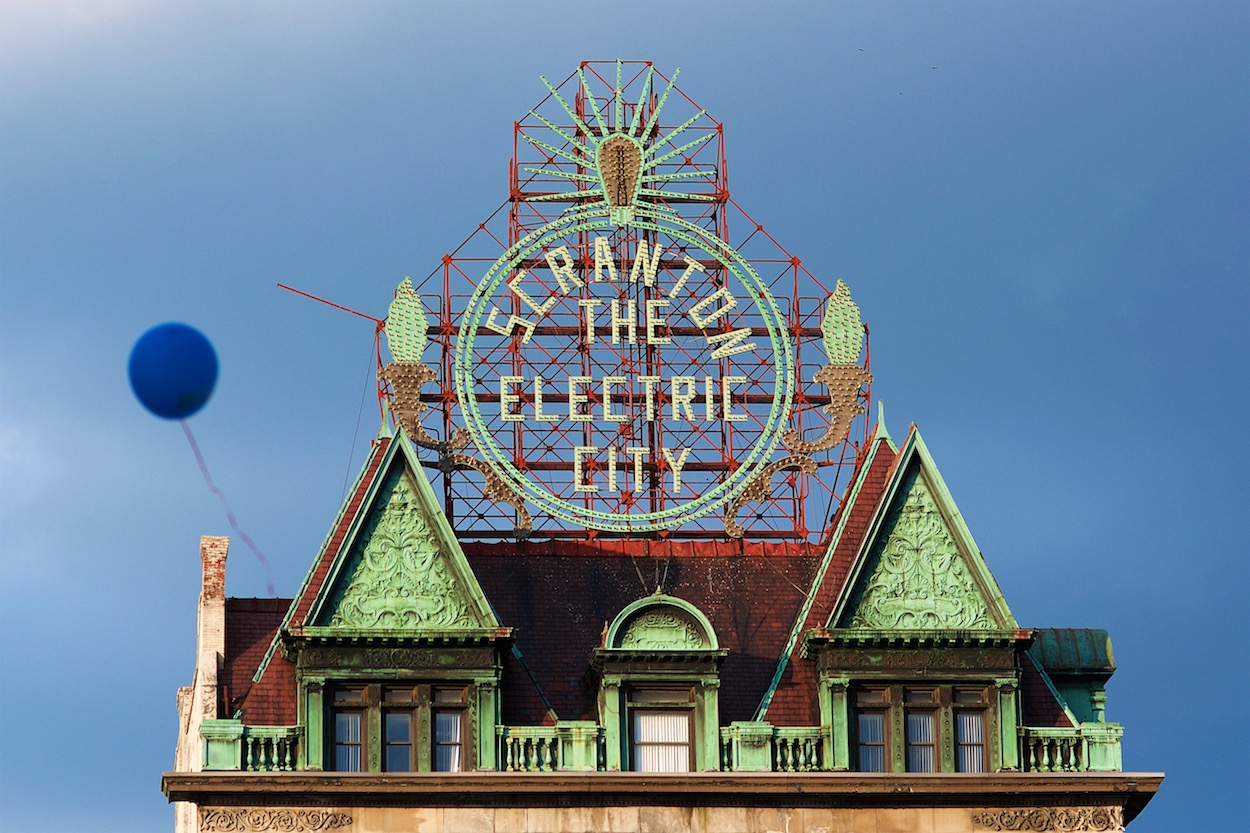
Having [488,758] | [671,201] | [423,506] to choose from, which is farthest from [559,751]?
[671,201]

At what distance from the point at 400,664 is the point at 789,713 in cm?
828

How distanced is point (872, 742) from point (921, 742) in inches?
40.4

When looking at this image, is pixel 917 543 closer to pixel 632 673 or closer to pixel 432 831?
pixel 632 673

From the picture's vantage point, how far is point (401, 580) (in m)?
73.2

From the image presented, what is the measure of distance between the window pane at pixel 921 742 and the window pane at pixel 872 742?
0.59m

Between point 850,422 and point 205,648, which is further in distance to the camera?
point 850,422

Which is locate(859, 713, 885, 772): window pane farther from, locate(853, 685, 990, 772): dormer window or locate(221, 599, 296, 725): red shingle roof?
locate(221, 599, 296, 725): red shingle roof

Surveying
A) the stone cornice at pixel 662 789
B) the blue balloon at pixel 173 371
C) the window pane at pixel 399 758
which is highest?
the blue balloon at pixel 173 371

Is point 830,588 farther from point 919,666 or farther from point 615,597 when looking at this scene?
point 615,597

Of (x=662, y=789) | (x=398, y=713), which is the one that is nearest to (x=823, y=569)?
(x=662, y=789)

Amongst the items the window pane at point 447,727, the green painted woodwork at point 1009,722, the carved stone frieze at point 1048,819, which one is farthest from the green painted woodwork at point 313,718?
the green painted woodwork at point 1009,722

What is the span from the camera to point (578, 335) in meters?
81.1

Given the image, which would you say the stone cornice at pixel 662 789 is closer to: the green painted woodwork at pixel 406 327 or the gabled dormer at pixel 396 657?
the gabled dormer at pixel 396 657

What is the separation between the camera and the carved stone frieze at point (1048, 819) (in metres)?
71.4
